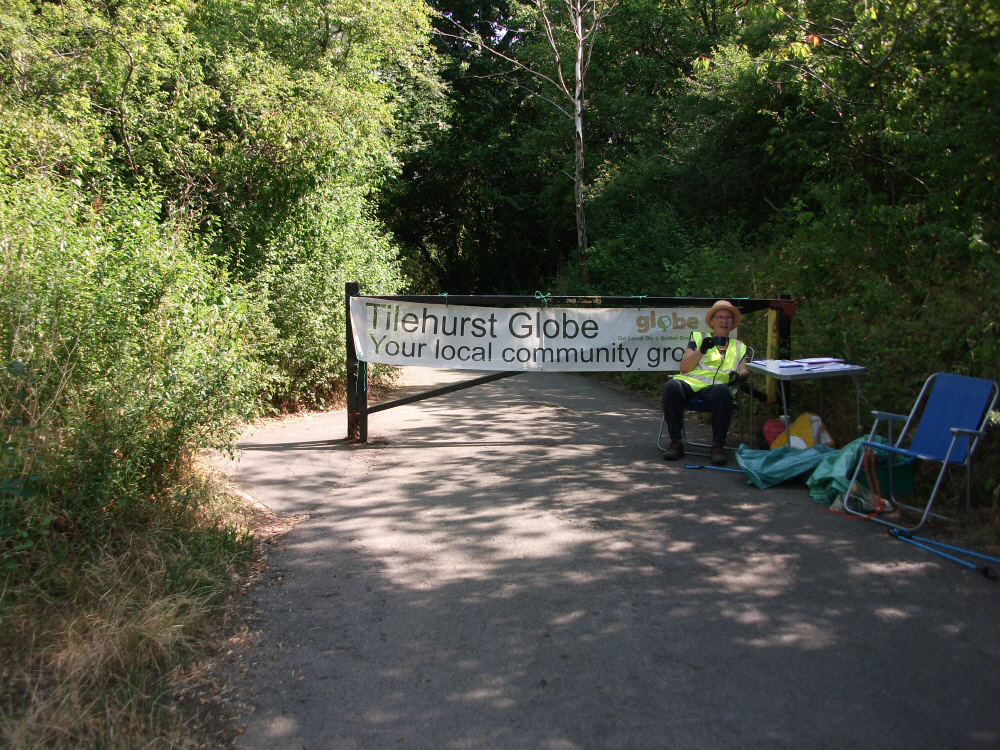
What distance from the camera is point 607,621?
13.6 feet

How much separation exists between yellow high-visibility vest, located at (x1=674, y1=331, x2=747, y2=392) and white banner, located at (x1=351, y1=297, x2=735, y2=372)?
0.93 m

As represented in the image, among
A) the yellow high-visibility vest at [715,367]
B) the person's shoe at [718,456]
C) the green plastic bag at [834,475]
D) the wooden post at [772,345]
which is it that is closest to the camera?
the green plastic bag at [834,475]

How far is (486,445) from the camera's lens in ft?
28.0

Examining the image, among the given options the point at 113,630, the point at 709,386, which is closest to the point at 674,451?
the point at 709,386

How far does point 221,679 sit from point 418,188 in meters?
25.5

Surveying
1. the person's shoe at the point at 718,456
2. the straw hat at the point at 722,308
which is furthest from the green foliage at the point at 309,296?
the person's shoe at the point at 718,456

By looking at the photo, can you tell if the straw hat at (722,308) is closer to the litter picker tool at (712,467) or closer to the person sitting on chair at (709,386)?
the person sitting on chair at (709,386)

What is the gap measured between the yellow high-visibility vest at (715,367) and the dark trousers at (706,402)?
0.07m

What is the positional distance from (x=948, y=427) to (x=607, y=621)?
11.0ft

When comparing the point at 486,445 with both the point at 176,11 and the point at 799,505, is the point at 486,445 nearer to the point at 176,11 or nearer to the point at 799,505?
the point at 799,505

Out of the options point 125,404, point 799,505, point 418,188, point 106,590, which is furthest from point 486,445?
point 418,188

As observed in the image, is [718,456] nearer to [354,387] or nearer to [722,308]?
[722,308]

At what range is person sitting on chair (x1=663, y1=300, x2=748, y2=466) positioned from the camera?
7539 mm

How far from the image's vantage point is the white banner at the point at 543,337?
28.9 feet
